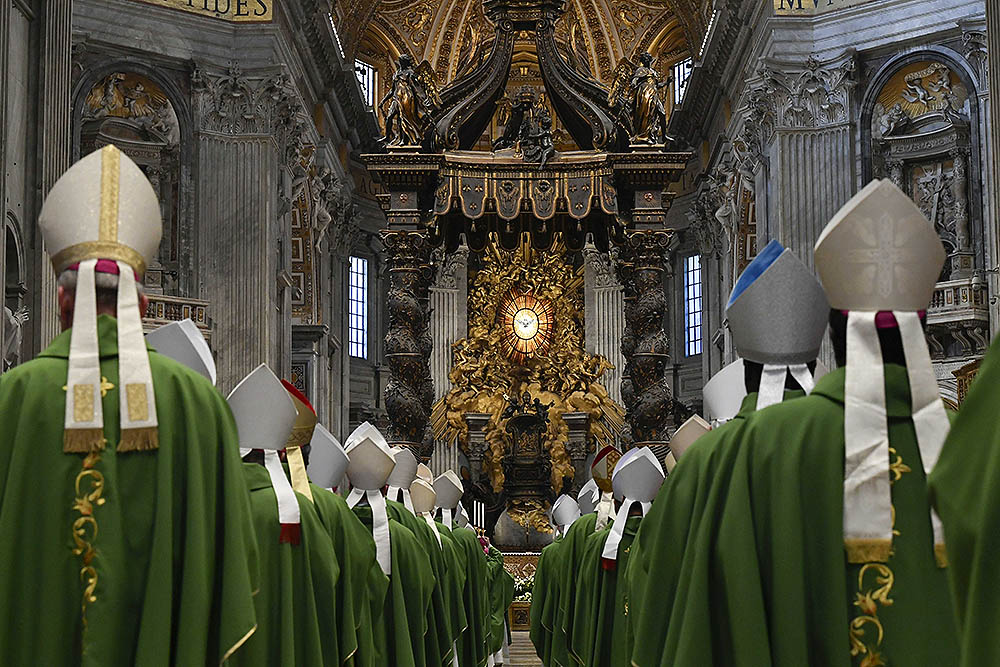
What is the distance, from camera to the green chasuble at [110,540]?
12.2ft

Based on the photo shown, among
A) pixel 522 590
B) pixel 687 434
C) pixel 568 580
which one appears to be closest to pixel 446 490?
pixel 568 580

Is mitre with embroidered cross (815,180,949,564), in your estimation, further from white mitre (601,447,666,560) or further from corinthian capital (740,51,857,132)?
corinthian capital (740,51,857,132)

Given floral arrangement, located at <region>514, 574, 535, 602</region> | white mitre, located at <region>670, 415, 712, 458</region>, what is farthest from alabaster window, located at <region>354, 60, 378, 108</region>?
white mitre, located at <region>670, 415, 712, 458</region>

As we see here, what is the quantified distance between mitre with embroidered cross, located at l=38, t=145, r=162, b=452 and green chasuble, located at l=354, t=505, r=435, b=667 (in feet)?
12.2

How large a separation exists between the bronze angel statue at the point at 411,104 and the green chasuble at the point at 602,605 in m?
8.26

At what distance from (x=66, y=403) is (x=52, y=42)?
10733 millimetres

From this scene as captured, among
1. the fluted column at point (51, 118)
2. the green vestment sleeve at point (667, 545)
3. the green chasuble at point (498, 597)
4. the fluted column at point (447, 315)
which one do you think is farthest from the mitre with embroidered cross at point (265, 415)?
the fluted column at point (447, 315)

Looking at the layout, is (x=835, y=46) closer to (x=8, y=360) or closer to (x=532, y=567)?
(x=532, y=567)

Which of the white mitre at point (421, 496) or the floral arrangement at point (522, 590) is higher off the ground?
the white mitre at point (421, 496)

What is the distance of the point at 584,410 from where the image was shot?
28406mm

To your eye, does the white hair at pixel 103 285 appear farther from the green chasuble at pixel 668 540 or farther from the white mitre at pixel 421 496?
the white mitre at pixel 421 496

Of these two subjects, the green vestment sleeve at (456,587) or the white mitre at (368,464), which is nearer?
the white mitre at (368,464)

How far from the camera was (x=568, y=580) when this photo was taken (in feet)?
36.0

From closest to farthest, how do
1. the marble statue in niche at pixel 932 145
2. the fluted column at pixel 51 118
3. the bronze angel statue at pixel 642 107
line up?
the fluted column at pixel 51 118
the bronze angel statue at pixel 642 107
the marble statue in niche at pixel 932 145
